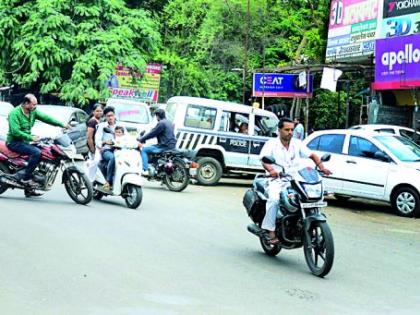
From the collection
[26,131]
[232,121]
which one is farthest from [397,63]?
[26,131]

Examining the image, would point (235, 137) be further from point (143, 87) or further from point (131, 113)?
point (143, 87)

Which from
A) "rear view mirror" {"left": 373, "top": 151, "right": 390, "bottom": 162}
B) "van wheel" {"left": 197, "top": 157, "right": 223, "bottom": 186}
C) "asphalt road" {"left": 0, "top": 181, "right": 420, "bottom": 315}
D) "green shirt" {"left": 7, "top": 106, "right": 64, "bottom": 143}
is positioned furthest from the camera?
"van wheel" {"left": 197, "top": 157, "right": 223, "bottom": 186}

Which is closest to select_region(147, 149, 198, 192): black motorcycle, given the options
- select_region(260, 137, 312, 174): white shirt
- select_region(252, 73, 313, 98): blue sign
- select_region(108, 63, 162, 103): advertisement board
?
select_region(260, 137, 312, 174): white shirt

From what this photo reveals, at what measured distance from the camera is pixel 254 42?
109 feet

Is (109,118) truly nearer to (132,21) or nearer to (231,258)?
(231,258)

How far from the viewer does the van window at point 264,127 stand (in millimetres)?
16453

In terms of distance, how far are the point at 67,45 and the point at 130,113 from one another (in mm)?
5951

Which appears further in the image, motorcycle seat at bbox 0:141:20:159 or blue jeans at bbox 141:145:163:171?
blue jeans at bbox 141:145:163:171

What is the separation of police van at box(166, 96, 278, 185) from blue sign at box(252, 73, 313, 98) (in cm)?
577

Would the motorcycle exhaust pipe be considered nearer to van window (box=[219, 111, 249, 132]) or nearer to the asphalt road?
the asphalt road

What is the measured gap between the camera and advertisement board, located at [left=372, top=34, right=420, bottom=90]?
56.6 ft

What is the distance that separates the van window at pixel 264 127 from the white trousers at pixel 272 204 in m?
9.02

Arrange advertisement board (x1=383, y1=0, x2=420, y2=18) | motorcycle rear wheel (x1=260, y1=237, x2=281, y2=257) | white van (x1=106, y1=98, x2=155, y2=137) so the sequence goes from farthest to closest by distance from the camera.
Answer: white van (x1=106, y1=98, x2=155, y2=137) → advertisement board (x1=383, y1=0, x2=420, y2=18) → motorcycle rear wheel (x1=260, y1=237, x2=281, y2=257)

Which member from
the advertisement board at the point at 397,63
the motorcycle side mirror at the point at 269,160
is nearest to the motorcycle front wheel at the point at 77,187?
the motorcycle side mirror at the point at 269,160
